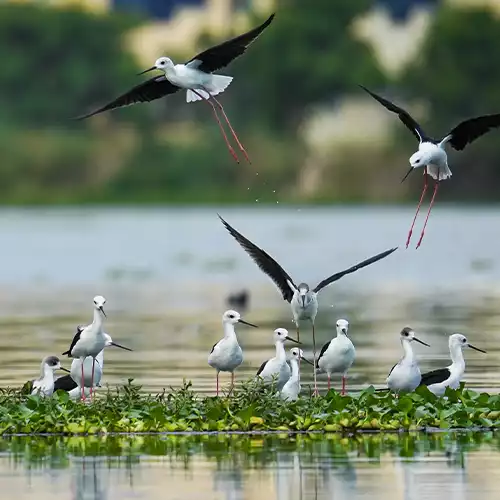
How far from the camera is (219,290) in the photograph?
1126 inches

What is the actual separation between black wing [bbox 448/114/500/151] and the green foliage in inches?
2748

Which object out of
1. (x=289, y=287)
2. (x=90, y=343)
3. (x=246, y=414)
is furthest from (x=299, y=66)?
(x=246, y=414)

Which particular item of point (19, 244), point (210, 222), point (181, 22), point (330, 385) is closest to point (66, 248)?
point (19, 244)

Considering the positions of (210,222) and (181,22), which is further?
(181,22)

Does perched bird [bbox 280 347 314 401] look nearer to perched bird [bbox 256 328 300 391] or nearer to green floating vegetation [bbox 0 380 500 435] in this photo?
perched bird [bbox 256 328 300 391]

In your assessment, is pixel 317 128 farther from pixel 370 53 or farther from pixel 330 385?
pixel 330 385

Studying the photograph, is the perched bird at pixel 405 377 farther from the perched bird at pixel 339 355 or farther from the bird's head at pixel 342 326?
the bird's head at pixel 342 326

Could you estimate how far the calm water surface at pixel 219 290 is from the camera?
18047 millimetres

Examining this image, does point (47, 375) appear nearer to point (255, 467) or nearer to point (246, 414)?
point (246, 414)

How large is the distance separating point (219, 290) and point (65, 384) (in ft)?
44.3

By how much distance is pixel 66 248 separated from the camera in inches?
1677

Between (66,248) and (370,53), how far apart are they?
51.4m

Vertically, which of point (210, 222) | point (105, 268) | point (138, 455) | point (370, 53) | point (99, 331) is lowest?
point (138, 455)

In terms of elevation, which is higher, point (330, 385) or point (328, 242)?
point (328, 242)
